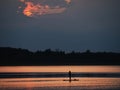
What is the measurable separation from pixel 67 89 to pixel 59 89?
2.67 ft

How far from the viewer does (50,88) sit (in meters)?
51.8

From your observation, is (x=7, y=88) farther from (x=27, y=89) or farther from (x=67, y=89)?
(x=67, y=89)

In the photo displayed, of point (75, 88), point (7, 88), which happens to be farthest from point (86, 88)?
point (7, 88)

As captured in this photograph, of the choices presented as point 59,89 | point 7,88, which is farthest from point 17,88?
point 59,89

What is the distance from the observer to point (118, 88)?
5072cm

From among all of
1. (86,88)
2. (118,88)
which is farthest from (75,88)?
(118,88)

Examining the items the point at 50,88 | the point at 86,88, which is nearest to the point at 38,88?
the point at 50,88

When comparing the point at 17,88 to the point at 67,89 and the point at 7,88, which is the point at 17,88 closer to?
the point at 7,88

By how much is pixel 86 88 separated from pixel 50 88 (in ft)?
11.9

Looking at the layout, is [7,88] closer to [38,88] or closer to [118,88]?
[38,88]

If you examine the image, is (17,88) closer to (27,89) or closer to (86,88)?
(27,89)

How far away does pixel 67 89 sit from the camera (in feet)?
165

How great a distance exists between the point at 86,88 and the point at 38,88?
486cm

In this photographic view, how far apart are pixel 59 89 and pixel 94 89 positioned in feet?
11.3
